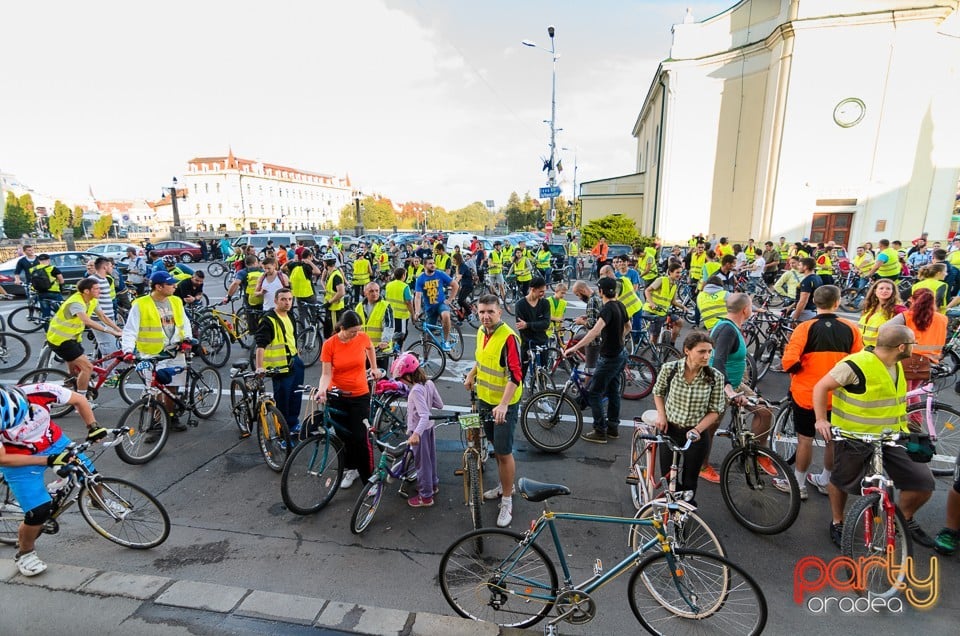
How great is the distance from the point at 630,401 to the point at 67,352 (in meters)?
7.67

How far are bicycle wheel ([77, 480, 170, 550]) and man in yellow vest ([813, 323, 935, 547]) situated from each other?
532 centimetres

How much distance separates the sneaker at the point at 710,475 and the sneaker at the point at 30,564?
18.9ft

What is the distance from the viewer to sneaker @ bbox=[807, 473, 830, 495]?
4.42 metres

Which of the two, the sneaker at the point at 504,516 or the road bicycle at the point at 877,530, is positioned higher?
the road bicycle at the point at 877,530

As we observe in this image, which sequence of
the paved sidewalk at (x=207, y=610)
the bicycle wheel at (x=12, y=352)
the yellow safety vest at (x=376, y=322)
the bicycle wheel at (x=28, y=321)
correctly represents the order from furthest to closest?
1. the bicycle wheel at (x=28, y=321)
2. the bicycle wheel at (x=12, y=352)
3. the yellow safety vest at (x=376, y=322)
4. the paved sidewalk at (x=207, y=610)

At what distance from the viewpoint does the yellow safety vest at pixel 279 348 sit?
4.98 m

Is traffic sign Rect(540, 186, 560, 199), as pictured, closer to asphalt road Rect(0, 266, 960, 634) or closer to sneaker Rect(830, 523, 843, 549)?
asphalt road Rect(0, 266, 960, 634)

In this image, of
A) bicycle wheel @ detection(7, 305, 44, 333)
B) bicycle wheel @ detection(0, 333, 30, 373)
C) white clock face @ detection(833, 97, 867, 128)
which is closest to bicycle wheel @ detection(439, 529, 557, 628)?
bicycle wheel @ detection(0, 333, 30, 373)

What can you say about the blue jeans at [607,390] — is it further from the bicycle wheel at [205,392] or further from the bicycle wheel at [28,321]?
the bicycle wheel at [28,321]

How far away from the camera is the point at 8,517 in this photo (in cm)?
383

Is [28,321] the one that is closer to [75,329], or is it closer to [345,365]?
[75,329]

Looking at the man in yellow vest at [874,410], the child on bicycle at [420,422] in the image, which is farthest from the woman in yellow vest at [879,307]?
the child on bicycle at [420,422]

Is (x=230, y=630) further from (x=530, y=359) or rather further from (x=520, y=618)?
(x=530, y=359)

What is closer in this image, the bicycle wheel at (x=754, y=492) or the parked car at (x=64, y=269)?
the bicycle wheel at (x=754, y=492)
